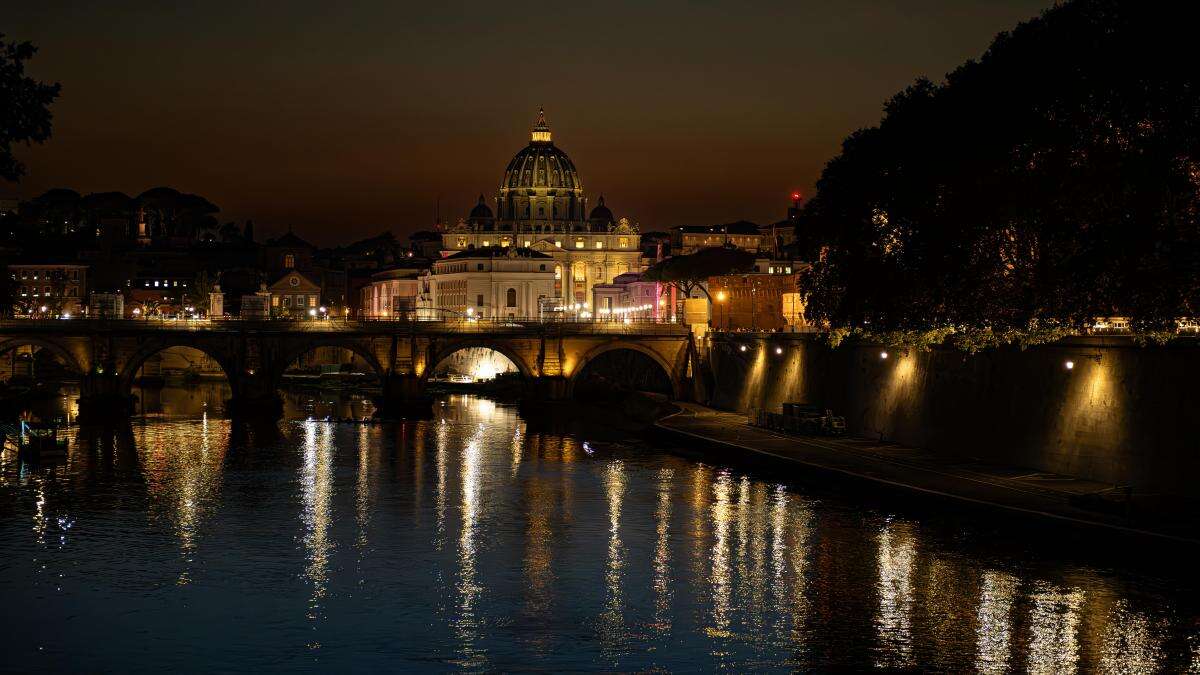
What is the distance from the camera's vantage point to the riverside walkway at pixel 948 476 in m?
34.6

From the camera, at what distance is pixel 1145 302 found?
36.6 meters

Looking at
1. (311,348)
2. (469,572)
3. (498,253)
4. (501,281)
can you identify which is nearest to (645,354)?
(311,348)

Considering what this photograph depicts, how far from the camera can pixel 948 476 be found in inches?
1687

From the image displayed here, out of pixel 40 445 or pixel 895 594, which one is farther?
pixel 40 445

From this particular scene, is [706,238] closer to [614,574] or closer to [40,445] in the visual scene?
[40,445]

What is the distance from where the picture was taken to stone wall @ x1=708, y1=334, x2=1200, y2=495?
3681cm

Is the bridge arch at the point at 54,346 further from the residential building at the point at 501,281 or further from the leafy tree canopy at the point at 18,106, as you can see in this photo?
the residential building at the point at 501,281

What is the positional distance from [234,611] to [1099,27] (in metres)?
27.6

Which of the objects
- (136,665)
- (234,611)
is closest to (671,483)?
(234,611)

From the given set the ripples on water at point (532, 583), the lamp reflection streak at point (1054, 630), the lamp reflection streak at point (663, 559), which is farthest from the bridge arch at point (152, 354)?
the lamp reflection streak at point (1054, 630)

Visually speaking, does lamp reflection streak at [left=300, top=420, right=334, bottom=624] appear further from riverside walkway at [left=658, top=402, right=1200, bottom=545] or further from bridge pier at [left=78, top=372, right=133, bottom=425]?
riverside walkway at [left=658, top=402, right=1200, bottom=545]

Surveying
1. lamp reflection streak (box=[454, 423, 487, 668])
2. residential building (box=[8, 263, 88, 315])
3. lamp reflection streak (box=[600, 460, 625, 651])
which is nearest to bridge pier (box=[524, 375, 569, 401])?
lamp reflection streak (box=[454, 423, 487, 668])

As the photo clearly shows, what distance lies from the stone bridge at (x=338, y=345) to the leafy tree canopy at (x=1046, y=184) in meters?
33.7

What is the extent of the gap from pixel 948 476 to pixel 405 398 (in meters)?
45.2
